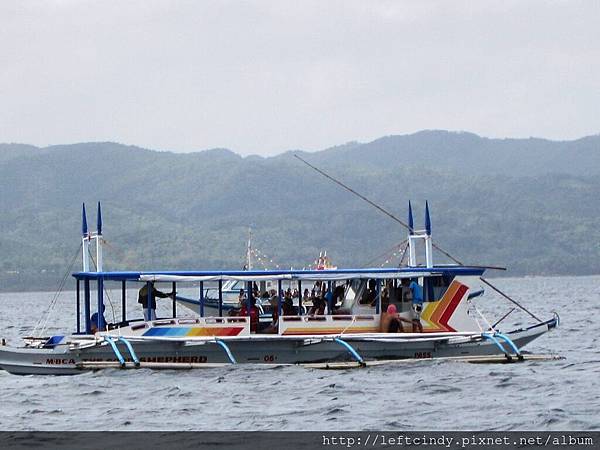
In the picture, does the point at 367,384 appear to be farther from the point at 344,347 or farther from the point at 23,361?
the point at 23,361

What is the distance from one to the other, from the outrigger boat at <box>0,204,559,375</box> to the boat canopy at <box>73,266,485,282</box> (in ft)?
0.10

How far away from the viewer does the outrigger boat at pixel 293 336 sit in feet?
130

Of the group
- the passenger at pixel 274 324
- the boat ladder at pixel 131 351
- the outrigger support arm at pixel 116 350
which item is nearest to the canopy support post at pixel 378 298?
the passenger at pixel 274 324

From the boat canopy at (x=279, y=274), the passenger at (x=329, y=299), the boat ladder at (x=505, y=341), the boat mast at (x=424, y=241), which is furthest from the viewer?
the passenger at (x=329, y=299)

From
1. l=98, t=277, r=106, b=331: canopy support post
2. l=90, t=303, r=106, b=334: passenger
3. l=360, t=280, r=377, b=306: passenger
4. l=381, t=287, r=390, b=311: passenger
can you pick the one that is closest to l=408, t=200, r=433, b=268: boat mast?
l=381, t=287, r=390, b=311: passenger

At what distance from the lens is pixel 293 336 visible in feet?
131

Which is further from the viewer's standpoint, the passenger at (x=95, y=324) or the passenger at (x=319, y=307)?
the passenger at (x=319, y=307)

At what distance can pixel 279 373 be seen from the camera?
38.6 m

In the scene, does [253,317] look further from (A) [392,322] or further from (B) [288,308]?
(A) [392,322]

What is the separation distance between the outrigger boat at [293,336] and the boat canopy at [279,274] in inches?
1.2

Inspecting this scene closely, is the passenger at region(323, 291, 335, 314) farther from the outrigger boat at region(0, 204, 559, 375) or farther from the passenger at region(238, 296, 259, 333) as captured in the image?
the passenger at region(238, 296, 259, 333)

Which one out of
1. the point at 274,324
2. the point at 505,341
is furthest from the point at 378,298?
the point at 505,341

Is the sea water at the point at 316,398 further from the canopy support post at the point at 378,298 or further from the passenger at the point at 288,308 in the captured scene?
the passenger at the point at 288,308

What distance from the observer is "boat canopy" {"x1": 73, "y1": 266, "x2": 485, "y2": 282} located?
40.1 meters
